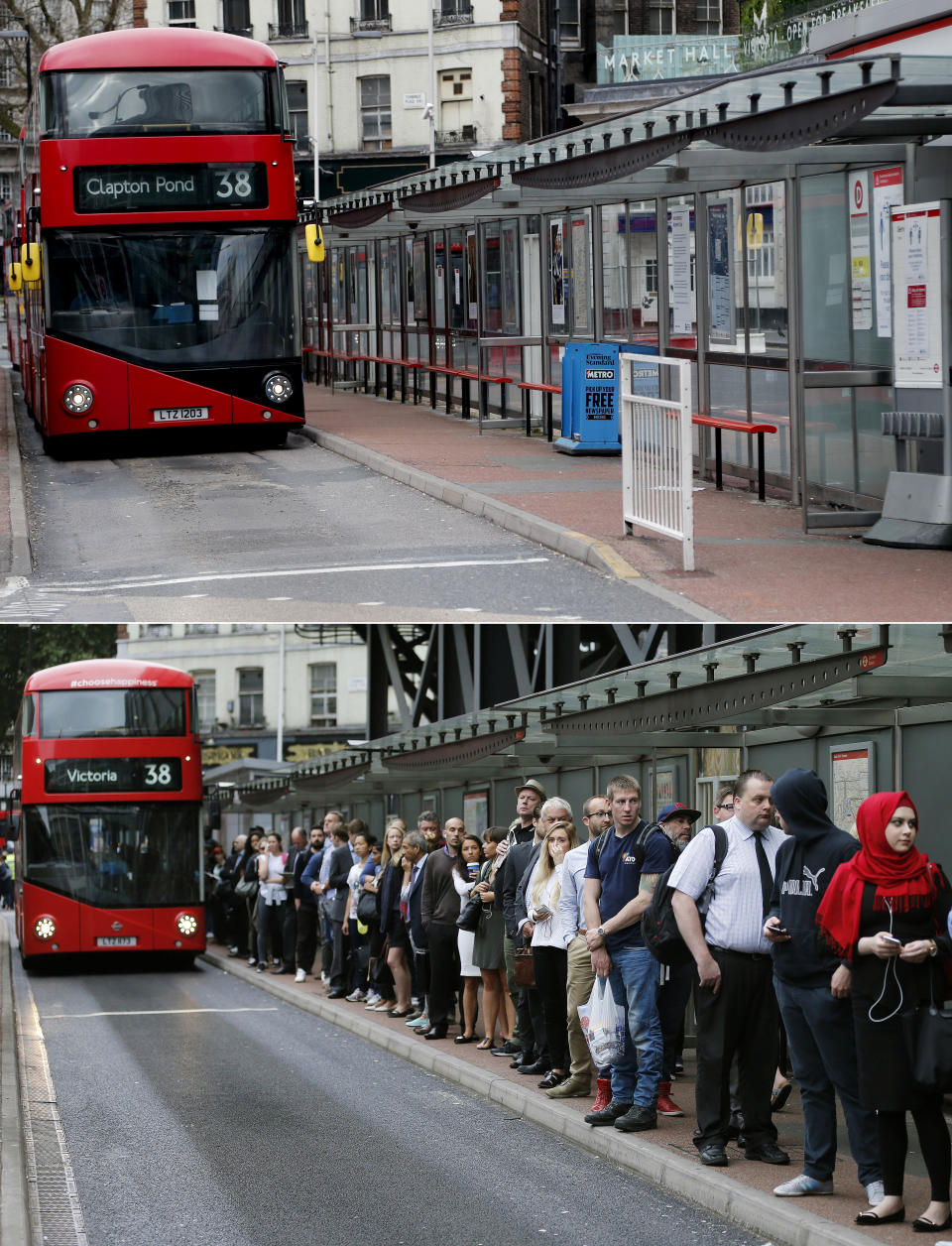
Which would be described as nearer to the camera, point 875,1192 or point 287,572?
point 875,1192

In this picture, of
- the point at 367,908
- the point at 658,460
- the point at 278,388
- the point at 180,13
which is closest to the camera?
the point at 658,460

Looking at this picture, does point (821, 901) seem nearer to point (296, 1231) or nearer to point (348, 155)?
point (296, 1231)

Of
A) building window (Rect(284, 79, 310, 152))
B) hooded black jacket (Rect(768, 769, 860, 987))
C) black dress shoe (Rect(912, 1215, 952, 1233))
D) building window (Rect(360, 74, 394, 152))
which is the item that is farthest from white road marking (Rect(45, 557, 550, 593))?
building window (Rect(284, 79, 310, 152))

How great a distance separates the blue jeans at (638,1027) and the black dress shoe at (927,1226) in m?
2.22

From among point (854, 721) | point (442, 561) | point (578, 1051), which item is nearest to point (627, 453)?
point (442, 561)

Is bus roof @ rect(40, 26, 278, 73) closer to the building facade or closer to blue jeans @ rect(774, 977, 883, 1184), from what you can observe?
blue jeans @ rect(774, 977, 883, 1184)

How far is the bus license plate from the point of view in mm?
21484

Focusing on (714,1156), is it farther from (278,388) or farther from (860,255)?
(278,388)

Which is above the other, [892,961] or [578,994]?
[892,961]

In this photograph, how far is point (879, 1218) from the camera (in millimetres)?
6406

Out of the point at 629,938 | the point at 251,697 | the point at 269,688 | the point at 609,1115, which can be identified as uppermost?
the point at 629,938

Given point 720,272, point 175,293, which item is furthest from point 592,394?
point 175,293

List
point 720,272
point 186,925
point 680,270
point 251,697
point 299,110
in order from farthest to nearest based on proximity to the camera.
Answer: point 299,110
point 251,697
point 186,925
point 680,270
point 720,272

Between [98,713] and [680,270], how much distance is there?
802 cm
